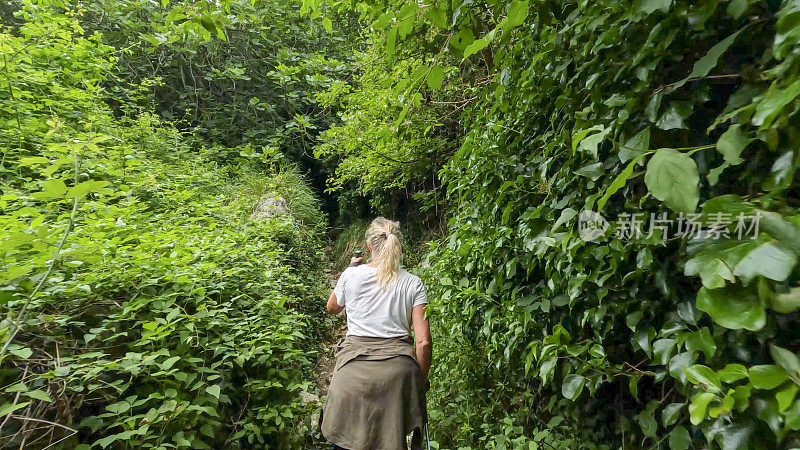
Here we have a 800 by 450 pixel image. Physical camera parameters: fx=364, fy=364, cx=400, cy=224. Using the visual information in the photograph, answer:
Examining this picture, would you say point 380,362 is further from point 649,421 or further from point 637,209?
point 637,209

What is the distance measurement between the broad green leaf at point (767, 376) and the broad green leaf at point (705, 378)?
9 cm

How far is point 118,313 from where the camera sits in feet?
6.68

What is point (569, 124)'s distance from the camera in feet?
5.03

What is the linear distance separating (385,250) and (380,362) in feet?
2.17

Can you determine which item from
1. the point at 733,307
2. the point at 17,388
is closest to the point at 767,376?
the point at 733,307

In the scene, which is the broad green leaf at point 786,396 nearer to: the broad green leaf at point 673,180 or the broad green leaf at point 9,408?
the broad green leaf at point 673,180

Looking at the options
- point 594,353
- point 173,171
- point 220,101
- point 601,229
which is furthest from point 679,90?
point 220,101

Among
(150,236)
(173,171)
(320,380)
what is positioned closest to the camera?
(150,236)

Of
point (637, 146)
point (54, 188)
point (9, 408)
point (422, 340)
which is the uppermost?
point (54, 188)

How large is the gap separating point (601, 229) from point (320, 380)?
11.8 feet

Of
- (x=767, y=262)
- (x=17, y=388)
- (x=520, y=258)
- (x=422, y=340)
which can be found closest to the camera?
(x=767, y=262)

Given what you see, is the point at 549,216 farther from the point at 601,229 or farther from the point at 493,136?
the point at 493,136

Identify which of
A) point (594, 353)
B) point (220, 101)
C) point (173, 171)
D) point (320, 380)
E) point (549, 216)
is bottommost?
point (320, 380)

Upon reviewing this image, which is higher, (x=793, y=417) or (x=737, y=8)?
(x=737, y=8)
